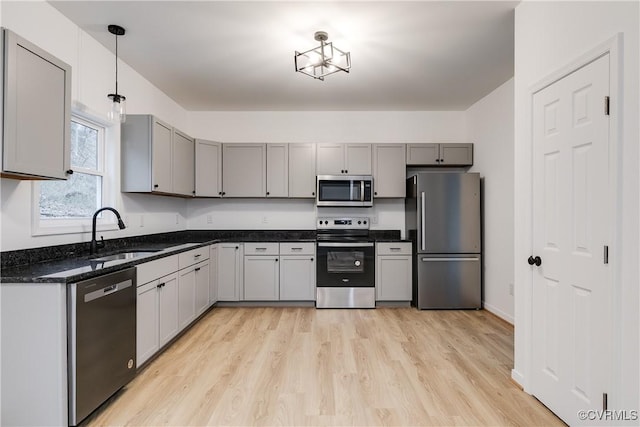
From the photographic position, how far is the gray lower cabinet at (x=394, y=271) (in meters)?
3.94

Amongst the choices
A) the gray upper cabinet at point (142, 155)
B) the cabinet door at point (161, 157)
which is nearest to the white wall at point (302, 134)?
the cabinet door at point (161, 157)

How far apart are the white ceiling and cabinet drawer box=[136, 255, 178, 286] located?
1854 mm

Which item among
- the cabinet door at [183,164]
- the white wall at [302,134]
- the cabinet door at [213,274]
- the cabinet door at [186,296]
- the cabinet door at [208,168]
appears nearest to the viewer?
the cabinet door at [186,296]

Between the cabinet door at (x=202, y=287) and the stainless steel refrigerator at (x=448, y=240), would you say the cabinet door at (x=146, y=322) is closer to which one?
the cabinet door at (x=202, y=287)

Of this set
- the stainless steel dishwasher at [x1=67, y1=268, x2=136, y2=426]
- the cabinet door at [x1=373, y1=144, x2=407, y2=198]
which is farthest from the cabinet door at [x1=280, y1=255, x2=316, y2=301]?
the stainless steel dishwasher at [x1=67, y1=268, x2=136, y2=426]

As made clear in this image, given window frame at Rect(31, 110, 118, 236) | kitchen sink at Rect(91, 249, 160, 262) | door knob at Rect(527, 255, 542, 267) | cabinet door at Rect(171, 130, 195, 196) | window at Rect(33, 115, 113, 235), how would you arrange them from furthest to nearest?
cabinet door at Rect(171, 130, 195, 196), kitchen sink at Rect(91, 249, 160, 262), window at Rect(33, 115, 113, 235), window frame at Rect(31, 110, 118, 236), door knob at Rect(527, 255, 542, 267)

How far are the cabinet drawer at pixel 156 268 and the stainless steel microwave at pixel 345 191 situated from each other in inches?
76.4

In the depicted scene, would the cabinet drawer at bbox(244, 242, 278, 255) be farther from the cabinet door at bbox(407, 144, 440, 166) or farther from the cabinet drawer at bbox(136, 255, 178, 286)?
the cabinet door at bbox(407, 144, 440, 166)

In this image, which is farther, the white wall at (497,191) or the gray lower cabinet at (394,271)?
the gray lower cabinet at (394,271)

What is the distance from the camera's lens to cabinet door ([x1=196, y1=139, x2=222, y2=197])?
4004mm

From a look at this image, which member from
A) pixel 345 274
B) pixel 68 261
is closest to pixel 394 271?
pixel 345 274

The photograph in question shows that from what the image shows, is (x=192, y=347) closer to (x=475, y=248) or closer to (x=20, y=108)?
(x=20, y=108)

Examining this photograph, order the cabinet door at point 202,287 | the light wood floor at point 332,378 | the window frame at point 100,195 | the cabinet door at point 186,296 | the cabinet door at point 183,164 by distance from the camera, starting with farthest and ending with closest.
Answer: the cabinet door at point 183,164, the cabinet door at point 202,287, the cabinet door at point 186,296, the window frame at point 100,195, the light wood floor at point 332,378

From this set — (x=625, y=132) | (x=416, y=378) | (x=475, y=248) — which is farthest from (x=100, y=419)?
(x=475, y=248)
